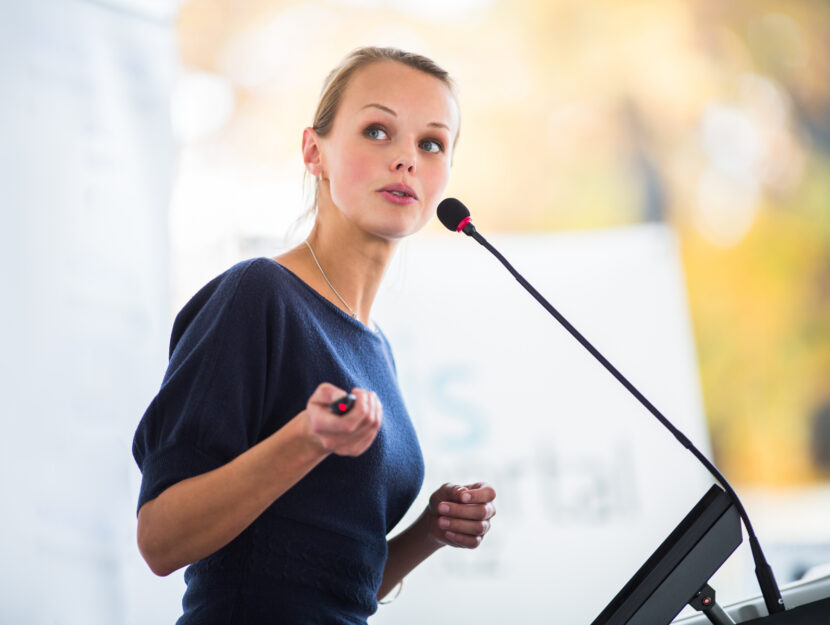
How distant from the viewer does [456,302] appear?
2.47 meters

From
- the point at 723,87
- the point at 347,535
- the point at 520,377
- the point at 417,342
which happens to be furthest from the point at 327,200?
the point at 723,87

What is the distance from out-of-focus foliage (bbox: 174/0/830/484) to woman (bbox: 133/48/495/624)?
5.16 m

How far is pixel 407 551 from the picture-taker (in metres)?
1.33

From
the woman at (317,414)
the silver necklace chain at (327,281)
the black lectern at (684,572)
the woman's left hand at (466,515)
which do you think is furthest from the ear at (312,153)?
the black lectern at (684,572)

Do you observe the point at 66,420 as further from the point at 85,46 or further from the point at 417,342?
the point at 417,342

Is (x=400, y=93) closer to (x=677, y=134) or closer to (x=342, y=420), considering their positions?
(x=342, y=420)

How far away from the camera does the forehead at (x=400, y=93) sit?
1.21 m

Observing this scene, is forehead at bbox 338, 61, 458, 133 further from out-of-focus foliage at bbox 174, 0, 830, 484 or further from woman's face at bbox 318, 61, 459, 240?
out-of-focus foliage at bbox 174, 0, 830, 484

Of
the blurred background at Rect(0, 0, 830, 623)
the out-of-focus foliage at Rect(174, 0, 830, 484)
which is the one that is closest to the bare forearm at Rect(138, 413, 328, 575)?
the blurred background at Rect(0, 0, 830, 623)

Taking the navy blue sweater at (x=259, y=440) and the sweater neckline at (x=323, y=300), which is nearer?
the navy blue sweater at (x=259, y=440)

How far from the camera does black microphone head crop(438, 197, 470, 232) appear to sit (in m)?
1.20

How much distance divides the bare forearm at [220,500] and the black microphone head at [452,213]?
1.57ft

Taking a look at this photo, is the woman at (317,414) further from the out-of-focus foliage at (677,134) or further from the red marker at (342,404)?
the out-of-focus foliage at (677,134)

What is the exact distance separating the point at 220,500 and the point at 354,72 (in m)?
0.69
